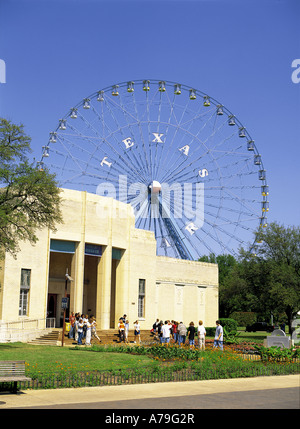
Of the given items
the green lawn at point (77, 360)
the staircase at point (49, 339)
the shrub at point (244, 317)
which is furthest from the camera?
the shrub at point (244, 317)

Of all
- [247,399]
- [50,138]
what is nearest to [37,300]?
[50,138]

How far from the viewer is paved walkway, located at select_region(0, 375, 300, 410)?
1105 cm

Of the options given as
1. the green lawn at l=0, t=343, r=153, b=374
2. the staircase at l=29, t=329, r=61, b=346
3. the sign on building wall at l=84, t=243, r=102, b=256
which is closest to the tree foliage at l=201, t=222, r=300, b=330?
the sign on building wall at l=84, t=243, r=102, b=256

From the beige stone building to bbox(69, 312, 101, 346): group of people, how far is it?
226 cm

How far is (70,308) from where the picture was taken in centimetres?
3416

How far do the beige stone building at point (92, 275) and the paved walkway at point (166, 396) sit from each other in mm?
18134

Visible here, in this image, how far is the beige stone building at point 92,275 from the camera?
31641 millimetres

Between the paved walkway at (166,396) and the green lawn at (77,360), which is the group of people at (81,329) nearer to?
the green lawn at (77,360)

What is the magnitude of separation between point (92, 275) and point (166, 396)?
30.1 meters

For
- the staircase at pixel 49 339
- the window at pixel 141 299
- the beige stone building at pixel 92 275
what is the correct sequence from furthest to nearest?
the window at pixel 141 299
the beige stone building at pixel 92 275
the staircase at pixel 49 339

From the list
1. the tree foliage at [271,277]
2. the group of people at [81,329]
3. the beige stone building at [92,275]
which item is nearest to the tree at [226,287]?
the tree foliage at [271,277]

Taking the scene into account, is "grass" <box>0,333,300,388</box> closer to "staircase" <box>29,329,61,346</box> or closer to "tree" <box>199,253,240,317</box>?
"staircase" <box>29,329,61,346</box>

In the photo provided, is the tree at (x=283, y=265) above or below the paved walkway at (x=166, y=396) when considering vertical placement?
above

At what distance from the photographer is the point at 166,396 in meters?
12.5
